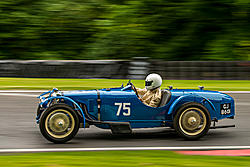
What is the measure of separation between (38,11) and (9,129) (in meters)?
16.1

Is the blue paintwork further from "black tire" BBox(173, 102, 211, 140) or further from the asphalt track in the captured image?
the asphalt track

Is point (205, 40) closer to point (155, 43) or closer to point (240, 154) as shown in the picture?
point (155, 43)

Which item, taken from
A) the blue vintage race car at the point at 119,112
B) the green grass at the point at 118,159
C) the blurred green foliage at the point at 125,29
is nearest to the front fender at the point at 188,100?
the blue vintage race car at the point at 119,112

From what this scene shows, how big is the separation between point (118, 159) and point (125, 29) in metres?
15.5

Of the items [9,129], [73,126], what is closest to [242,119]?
[73,126]

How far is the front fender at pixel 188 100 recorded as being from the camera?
6777mm

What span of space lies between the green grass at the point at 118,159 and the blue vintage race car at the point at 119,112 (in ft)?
2.04

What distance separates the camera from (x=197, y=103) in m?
6.75

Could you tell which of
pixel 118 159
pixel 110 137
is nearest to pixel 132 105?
A: pixel 110 137

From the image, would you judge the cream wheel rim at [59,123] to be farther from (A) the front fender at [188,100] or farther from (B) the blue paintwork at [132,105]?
(A) the front fender at [188,100]

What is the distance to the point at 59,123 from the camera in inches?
252

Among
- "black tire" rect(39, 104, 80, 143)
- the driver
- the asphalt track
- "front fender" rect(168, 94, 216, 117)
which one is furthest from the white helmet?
"black tire" rect(39, 104, 80, 143)

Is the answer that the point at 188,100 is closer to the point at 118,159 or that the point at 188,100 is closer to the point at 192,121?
the point at 192,121

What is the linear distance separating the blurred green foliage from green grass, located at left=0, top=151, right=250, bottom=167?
13548 mm
